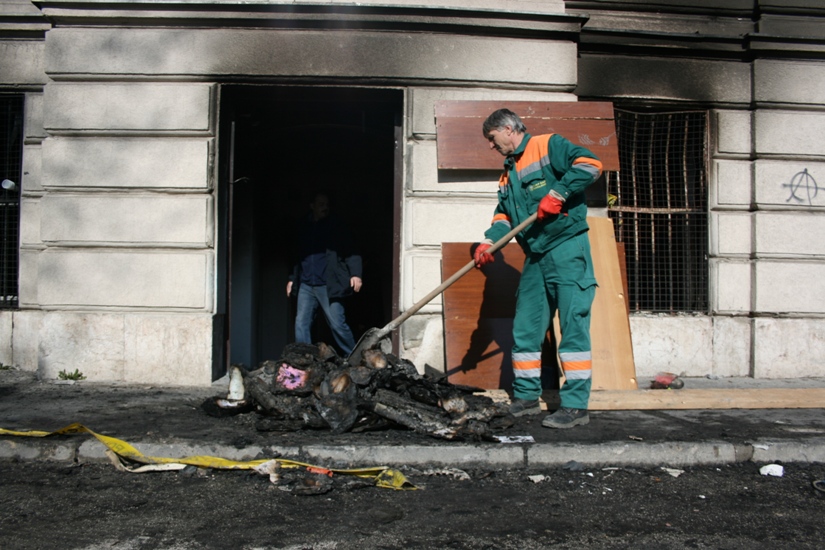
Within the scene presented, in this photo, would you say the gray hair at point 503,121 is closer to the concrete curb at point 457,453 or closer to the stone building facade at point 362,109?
the stone building facade at point 362,109

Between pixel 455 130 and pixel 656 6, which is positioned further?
pixel 656 6

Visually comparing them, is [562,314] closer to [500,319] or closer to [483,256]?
[483,256]

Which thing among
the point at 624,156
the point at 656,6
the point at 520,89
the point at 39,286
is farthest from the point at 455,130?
the point at 39,286

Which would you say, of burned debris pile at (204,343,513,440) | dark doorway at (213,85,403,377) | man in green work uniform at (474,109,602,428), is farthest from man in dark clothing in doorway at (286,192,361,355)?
man in green work uniform at (474,109,602,428)

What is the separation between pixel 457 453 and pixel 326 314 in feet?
11.4

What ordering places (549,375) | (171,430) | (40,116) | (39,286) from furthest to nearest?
(40,116) → (39,286) → (549,375) → (171,430)

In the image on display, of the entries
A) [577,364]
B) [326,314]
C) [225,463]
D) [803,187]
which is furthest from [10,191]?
[803,187]

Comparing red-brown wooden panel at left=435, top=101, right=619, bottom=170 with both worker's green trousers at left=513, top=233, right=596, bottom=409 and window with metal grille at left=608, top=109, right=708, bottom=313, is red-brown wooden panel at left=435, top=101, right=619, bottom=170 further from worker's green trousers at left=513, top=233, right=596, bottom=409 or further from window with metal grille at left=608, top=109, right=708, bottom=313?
worker's green trousers at left=513, top=233, right=596, bottom=409

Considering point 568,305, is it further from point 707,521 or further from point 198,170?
point 198,170

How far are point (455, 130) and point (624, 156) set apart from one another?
2061 millimetres

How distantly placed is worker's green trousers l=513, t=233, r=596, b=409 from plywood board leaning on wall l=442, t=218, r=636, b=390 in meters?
1.00

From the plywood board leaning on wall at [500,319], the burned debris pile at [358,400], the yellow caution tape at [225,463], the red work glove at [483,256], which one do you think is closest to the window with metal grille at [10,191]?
the burned debris pile at [358,400]

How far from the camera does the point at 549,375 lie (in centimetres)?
571

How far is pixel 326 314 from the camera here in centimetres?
711
